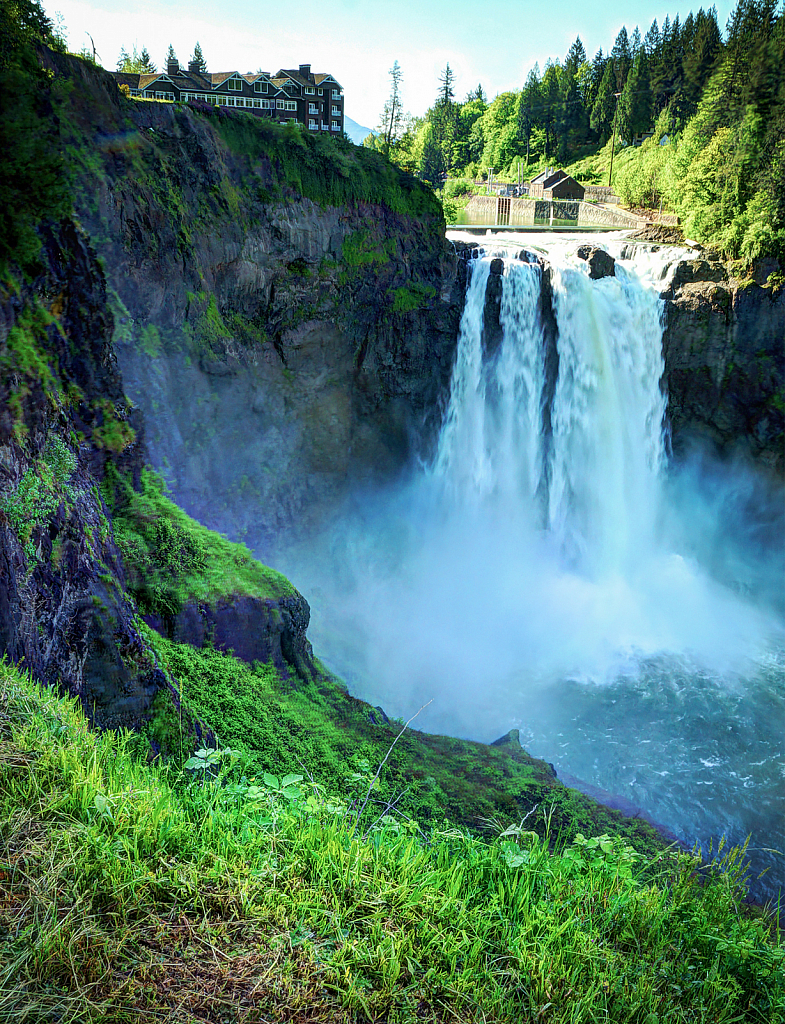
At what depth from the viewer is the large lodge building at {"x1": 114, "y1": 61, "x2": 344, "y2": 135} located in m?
29.9

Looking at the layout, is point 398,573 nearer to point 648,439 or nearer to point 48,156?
point 648,439

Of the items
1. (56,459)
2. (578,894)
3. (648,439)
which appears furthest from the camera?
(648,439)

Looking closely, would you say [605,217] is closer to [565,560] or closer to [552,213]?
[552,213]

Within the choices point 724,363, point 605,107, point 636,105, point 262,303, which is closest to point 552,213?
point 724,363

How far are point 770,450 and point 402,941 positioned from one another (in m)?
21.7

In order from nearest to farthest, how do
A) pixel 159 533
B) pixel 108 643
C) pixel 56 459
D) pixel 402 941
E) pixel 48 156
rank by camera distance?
pixel 402 941, pixel 108 643, pixel 56 459, pixel 48 156, pixel 159 533

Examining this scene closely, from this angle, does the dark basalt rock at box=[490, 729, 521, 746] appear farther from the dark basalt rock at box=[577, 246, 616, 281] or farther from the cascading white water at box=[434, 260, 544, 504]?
the dark basalt rock at box=[577, 246, 616, 281]

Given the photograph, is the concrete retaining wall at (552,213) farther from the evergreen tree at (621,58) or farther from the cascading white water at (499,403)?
the evergreen tree at (621,58)

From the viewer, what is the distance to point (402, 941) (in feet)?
9.80

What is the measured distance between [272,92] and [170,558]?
3225 cm

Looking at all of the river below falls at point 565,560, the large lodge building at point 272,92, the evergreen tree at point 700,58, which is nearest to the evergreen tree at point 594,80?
the evergreen tree at point 700,58

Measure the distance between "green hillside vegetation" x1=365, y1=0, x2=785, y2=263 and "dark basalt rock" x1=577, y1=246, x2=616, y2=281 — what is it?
174 inches

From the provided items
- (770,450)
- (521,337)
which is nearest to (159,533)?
(521,337)

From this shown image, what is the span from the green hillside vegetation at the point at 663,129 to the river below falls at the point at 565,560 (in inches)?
117
